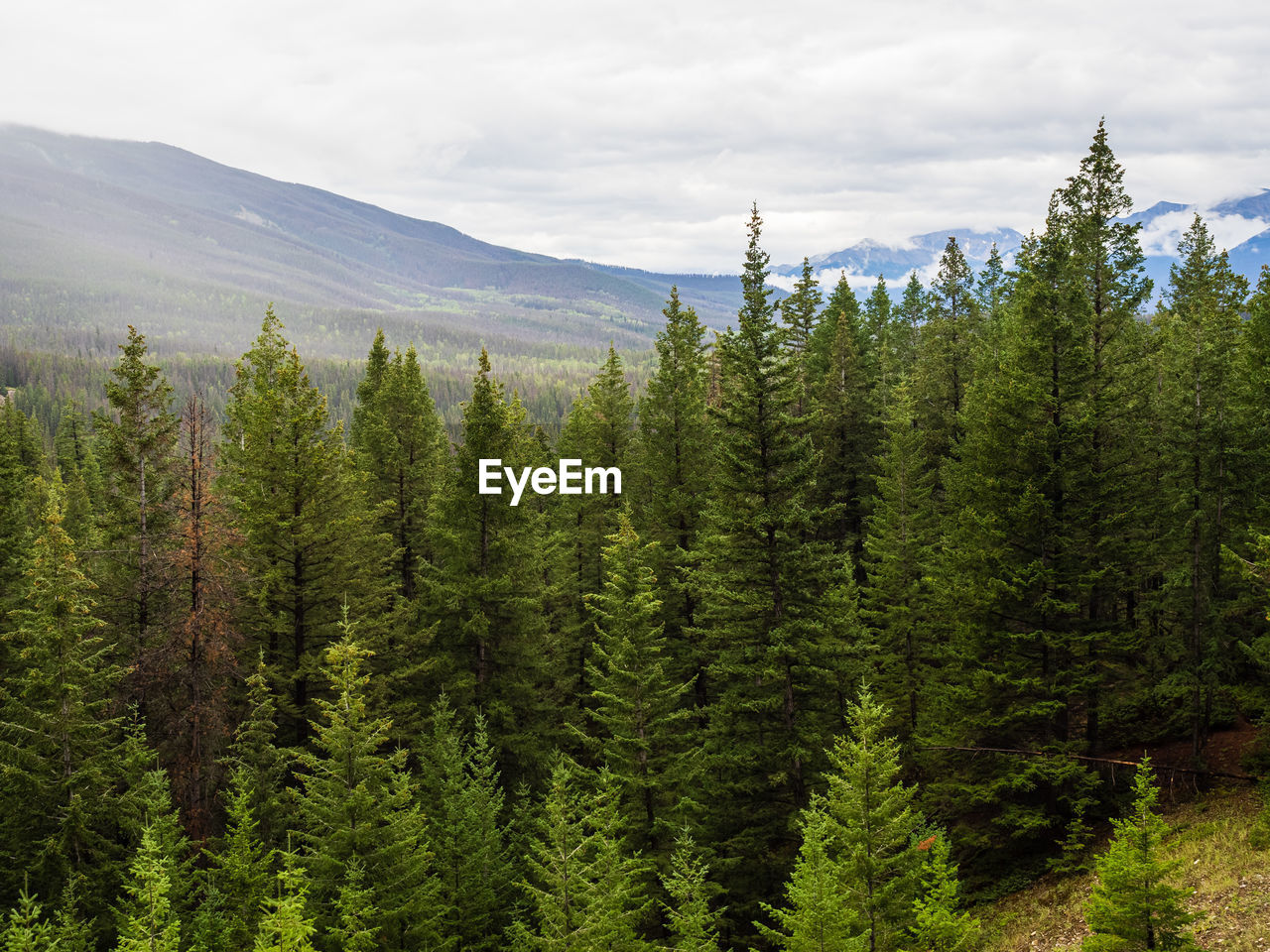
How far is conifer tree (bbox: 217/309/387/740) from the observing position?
2338 centimetres

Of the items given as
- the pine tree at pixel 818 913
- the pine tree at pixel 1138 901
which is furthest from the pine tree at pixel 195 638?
the pine tree at pixel 1138 901

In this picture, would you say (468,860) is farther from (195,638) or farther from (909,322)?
(909,322)

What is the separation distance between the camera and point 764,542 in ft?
72.2

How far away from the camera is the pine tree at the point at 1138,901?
11.2 meters

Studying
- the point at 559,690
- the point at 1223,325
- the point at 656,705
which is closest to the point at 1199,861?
the point at 656,705

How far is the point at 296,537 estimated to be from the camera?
23.4 metres

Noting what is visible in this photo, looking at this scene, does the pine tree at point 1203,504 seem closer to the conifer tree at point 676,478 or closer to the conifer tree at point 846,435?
the conifer tree at point 676,478

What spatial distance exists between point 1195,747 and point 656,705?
557 inches

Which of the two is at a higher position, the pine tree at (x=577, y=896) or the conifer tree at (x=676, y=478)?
the conifer tree at (x=676, y=478)

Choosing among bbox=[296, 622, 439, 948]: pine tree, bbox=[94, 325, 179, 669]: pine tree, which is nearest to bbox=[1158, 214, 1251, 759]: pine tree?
bbox=[296, 622, 439, 948]: pine tree

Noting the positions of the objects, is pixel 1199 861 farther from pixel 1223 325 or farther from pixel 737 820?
pixel 1223 325

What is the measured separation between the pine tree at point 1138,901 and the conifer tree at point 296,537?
1915cm

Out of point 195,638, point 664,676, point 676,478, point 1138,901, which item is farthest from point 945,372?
point 195,638

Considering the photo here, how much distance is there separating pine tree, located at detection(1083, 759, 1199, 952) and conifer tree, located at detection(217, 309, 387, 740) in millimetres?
19147
